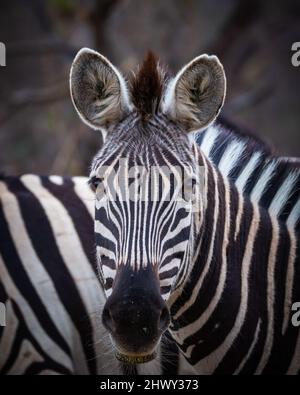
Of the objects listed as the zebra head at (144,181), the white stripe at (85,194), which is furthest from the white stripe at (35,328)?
the zebra head at (144,181)

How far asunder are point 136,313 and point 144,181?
0.75 meters

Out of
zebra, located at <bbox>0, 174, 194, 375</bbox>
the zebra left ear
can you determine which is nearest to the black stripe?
zebra, located at <bbox>0, 174, 194, 375</bbox>

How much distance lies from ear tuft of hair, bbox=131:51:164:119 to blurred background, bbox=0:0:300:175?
868cm

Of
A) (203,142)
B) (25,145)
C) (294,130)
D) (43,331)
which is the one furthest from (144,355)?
(294,130)

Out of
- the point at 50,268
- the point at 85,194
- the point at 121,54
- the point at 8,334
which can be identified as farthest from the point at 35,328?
the point at 121,54

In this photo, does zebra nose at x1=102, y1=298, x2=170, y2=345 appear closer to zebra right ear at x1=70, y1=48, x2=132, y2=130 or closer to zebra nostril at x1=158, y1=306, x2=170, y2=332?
zebra nostril at x1=158, y1=306, x2=170, y2=332

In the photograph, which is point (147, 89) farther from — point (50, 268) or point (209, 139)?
point (50, 268)

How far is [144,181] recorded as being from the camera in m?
3.72

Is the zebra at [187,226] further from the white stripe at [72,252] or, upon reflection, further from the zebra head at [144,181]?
the white stripe at [72,252]

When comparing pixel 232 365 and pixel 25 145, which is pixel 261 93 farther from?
pixel 232 365

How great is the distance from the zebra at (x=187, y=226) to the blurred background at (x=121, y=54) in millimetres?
8398

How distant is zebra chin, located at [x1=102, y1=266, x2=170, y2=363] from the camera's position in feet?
11.2

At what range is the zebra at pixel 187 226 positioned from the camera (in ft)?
11.8

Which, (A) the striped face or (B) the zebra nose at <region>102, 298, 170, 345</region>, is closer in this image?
(B) the zebra nose at <region>102, 298, 170, 345</region>
